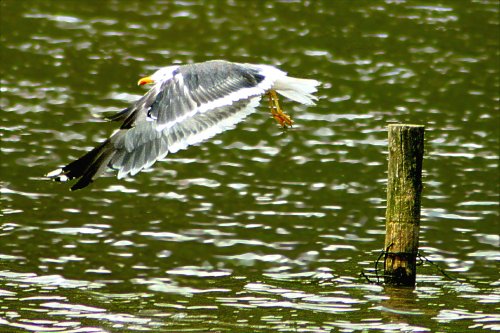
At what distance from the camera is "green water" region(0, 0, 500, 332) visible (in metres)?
12.4

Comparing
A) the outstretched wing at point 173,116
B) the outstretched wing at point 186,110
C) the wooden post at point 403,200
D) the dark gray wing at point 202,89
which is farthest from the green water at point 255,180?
the dark gray wing at point 202,89

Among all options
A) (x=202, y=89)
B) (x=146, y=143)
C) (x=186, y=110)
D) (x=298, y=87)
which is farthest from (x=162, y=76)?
(x=298, y=87)

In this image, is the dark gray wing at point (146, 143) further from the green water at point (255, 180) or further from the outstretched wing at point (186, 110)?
the green water at point (255, 180)

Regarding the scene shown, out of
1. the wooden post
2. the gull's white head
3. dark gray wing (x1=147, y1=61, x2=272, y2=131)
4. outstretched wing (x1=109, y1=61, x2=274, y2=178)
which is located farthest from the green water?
the gull's white head

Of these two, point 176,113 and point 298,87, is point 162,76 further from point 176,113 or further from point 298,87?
point 298,87

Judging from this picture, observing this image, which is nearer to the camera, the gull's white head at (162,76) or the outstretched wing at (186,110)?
the outstretched wing at (186,110)

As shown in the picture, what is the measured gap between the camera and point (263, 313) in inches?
469

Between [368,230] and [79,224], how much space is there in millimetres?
4153

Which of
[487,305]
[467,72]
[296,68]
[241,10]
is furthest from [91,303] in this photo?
[241,10]

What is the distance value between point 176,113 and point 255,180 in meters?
6.78

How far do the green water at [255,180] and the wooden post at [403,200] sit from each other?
359mm

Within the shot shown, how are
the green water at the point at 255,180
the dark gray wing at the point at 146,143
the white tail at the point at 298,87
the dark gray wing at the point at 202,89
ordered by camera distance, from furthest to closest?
the green water at the point at 255,180, the white tail at the point at 298,87, the dark gray wing at the point at 202,89, the dark gray wing at the point at 146,143

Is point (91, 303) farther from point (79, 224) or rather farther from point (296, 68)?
point (296, 68)

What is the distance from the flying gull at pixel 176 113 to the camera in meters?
10.8
